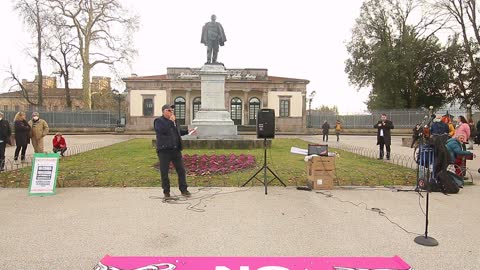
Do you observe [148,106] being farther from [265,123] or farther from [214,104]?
[265,123]

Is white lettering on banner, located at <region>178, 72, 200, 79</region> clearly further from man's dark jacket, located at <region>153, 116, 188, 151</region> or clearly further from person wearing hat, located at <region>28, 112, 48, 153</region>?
man's dark jacket, located at <region>153, 116, 188, 151</region>

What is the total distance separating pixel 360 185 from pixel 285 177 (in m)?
1.95

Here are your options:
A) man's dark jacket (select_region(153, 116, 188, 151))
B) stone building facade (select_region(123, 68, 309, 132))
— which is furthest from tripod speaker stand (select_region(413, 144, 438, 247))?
stone building facade (select_region(123, 68, 309, 132))

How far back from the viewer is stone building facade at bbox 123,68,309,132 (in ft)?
149

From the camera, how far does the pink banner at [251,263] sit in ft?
12.2

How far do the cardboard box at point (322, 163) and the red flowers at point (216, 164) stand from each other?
9.74ft

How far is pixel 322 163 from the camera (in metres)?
7.85

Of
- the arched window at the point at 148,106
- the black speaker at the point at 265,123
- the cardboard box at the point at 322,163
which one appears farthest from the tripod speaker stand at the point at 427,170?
the arched window at the point at 148,106

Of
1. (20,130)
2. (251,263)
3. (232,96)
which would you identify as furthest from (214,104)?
(232,96)

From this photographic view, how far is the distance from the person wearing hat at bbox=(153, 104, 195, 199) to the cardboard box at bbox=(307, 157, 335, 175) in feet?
9.49

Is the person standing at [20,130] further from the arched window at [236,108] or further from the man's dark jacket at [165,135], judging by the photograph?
the arched window at [236,108]

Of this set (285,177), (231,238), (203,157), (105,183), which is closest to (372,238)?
(231,238)

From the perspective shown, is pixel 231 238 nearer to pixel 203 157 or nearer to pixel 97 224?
pixel 97 224

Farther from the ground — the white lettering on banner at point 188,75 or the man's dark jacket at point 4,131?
the white lettering on banner at point 188,75
